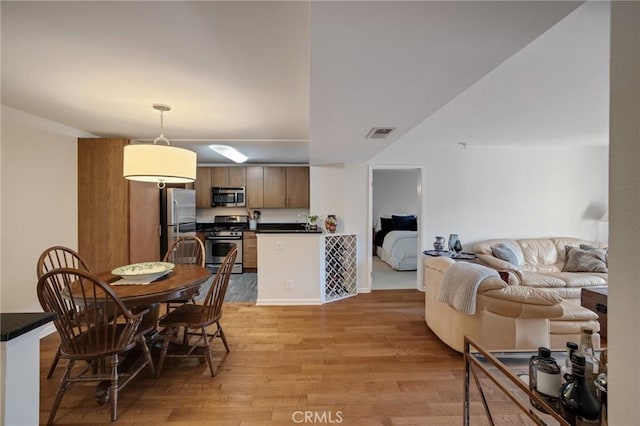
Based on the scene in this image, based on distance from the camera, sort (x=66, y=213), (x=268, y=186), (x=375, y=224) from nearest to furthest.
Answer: (x=66, y=213), (x=268, y=186), (x=375, y=224)

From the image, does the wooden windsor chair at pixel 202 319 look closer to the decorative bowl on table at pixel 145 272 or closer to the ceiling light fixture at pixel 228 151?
the decorative bowl on table at pixel 145 272

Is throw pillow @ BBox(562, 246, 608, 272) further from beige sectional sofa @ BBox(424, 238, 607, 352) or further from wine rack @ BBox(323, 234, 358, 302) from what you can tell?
wine rack @ BBox(323, 234, 358, 302)

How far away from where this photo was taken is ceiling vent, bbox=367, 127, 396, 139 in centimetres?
238

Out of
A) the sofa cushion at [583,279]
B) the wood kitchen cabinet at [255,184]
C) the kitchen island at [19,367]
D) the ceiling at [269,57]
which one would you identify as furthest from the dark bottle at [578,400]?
the wood kitchen cabinet at [255,184]

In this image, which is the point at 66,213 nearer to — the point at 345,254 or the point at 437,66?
the point at 345,254

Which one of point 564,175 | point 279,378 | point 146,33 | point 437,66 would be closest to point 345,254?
point 279,378

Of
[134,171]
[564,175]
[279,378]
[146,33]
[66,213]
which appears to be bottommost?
[279,378]

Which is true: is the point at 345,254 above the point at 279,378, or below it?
above

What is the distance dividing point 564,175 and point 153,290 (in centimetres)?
582

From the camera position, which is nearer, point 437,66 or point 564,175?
point 437,66

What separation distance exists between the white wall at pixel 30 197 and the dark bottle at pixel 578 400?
4097 mm

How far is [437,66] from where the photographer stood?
4.43 feet

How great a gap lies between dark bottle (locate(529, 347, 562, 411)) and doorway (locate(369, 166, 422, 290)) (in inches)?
126

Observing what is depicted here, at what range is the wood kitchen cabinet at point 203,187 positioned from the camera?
18.6 feet
